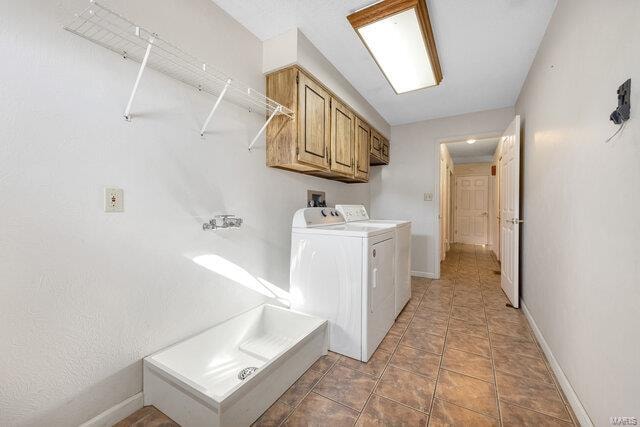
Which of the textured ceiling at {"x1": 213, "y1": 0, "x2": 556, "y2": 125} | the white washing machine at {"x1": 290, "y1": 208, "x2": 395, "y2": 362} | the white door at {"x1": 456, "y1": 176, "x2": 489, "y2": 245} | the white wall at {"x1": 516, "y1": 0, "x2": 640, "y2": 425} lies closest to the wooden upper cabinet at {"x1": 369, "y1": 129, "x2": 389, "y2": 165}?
the textured ceiling at {"x1": 213, "y1": 0, "x2": 556, "y2": 125}

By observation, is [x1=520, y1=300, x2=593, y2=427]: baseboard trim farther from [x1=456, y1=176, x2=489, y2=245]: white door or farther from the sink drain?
[x1=456, y1=176, x2=489, y2=245]: white door

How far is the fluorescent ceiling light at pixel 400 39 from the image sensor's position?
155 cm

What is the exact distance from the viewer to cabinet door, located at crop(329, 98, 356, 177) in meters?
2.36

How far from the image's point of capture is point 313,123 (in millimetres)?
2037

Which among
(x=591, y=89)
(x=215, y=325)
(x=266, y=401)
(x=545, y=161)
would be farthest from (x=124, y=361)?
(x=545, y=161)

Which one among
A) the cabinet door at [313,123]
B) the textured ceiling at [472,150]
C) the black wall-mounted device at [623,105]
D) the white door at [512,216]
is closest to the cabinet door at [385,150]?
the textured ceiling at [472,150]

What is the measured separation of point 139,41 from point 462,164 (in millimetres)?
7580

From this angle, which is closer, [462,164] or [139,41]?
[139,41]

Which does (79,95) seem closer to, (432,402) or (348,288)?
(348,288)

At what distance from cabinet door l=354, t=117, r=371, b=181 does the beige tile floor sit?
161 cm

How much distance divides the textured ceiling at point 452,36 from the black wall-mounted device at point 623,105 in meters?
1.14

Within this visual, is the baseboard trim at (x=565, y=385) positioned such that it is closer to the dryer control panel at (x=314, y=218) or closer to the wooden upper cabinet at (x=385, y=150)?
the dryer control panel at (x=314, y=218)

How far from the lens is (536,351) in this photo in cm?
179

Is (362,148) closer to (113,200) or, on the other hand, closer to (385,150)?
(385,150)
